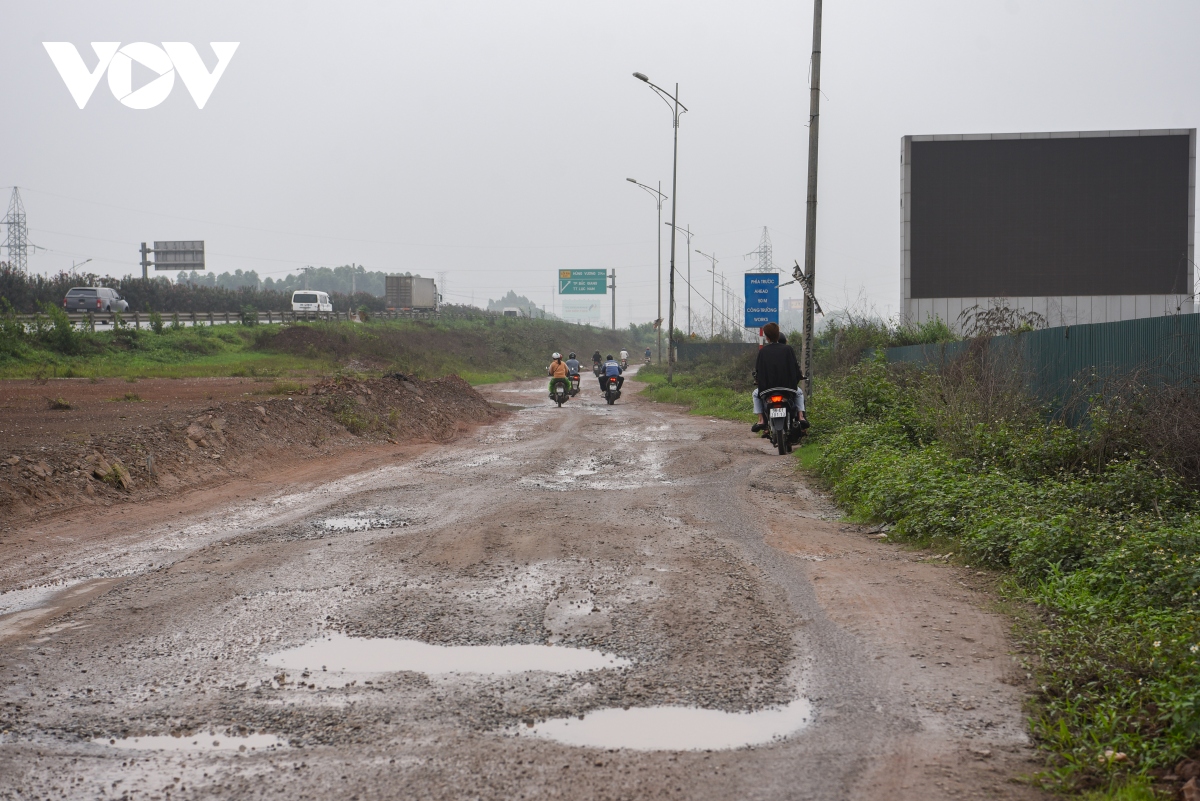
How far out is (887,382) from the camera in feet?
54.2

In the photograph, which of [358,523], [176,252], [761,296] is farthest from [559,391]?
[176,252]

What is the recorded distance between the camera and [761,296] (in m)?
34.8

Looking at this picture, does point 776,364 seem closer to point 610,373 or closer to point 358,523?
point 358,523

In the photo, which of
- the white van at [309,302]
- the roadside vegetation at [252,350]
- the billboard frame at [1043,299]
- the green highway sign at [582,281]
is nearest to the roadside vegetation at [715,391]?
the billboard frame at [1043,299]

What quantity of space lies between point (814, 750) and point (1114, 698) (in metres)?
1.46

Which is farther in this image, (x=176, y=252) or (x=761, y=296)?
(x=176, y=252)

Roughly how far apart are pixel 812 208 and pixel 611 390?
14.1m

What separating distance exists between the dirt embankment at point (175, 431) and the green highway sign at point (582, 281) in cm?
5525

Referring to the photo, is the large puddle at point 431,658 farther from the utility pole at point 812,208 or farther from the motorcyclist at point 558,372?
the motorcyclist at point 558,372

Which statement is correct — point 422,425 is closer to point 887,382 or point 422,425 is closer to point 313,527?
point 887,382

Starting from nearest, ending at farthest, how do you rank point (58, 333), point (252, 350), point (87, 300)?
point (58, 333), point (252, 350), point (87, 300)

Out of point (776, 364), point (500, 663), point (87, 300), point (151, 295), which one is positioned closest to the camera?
point (500, 663)

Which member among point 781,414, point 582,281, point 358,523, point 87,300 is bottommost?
point 358,523

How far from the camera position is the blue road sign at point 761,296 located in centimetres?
3434
